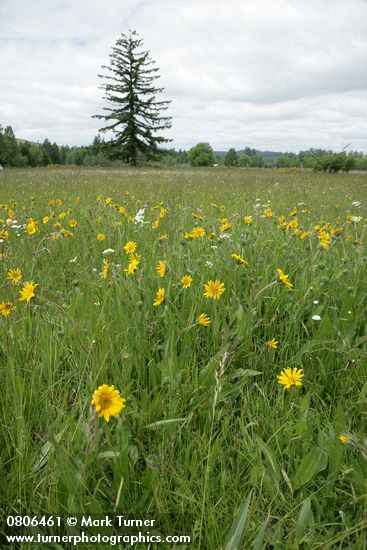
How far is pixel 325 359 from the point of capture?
1.46m

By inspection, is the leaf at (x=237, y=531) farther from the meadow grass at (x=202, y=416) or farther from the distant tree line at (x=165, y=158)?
the distant tree line at (x=165, y=158)

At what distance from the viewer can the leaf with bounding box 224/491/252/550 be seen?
2.44ft

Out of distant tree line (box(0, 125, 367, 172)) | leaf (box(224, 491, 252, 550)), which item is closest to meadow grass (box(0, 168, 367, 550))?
leaf (box(224, 491, 252, 550))

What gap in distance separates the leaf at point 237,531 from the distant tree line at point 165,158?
646cm

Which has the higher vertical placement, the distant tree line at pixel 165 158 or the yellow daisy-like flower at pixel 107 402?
the distant tree line at pixel 165 158

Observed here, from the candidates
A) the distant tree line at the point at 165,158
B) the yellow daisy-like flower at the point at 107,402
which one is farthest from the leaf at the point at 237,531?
the distant tree line at the point at 165,158

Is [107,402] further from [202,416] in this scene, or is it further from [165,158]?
[165,158]

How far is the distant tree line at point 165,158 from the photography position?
14683mm

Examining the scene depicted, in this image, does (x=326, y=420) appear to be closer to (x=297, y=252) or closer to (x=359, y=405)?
(x=359, y=405)

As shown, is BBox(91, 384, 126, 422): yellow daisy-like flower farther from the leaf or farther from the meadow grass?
the leaf

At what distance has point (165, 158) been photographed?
47.2 metres

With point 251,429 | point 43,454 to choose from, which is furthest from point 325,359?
point 43,454

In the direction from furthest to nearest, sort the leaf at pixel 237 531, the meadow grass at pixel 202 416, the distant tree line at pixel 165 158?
the distant tree line at pixel 165 158
the meadow grass at pixel 202 416
the leaf at pixel 237 531

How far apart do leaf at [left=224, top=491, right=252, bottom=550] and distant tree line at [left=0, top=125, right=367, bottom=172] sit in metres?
6.46
